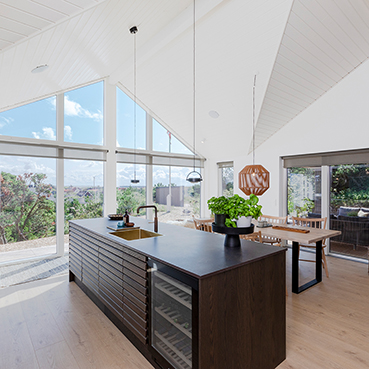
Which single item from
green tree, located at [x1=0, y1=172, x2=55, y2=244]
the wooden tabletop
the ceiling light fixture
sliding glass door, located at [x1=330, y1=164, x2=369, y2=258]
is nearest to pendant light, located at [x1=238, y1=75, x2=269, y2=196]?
the wooden tabletop

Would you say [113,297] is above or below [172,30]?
below

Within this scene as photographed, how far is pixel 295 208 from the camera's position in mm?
5336

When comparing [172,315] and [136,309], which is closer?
[172,315]

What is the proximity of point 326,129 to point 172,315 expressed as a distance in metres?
4.30

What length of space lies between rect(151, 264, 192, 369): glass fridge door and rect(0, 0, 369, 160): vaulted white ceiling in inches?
80.8

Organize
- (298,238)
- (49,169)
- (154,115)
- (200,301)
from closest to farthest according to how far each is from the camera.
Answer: (200,301) → (298,238) → (49,169) → (154,115)

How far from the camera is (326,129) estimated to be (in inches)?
180

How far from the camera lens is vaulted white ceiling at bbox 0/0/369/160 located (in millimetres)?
2271

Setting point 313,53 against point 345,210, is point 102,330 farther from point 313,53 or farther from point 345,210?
point 345,210

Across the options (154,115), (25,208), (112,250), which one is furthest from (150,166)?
(112,250)

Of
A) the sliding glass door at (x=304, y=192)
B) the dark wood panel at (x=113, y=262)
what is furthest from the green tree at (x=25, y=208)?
the sliding glass door at (x=304, y=192)

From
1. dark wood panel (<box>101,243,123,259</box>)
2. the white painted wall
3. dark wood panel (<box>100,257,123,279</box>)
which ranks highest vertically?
the white painted wall

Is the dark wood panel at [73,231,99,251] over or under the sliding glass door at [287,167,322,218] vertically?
under

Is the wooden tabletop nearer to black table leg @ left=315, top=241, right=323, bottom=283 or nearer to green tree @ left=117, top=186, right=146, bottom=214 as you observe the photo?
black table leg @ left=315, top=241, right=323, bottom=283
